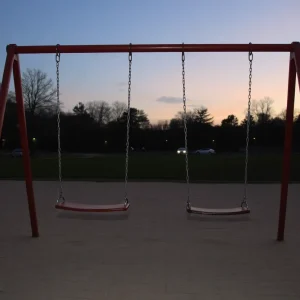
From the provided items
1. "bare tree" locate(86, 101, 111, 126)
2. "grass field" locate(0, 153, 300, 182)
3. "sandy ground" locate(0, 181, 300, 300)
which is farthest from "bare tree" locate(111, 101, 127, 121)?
"sandy ground" locate(0, 181, 300, 300)

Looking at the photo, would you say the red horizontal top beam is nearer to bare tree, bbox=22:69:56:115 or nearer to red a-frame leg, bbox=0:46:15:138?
red a-frame leg, bbox=0:46:15:138

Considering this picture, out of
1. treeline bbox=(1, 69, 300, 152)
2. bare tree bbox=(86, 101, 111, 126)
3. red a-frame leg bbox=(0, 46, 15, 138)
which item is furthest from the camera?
bare tree bbox=(86, 101, 111, 126)

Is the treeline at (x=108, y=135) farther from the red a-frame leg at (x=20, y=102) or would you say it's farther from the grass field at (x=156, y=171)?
the red a-frame leg at (x=20, y=102)

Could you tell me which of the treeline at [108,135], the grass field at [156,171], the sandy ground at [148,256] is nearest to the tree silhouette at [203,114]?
the treeline at [108,135]

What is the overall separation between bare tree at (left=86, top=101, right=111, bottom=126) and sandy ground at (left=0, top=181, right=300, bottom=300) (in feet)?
191

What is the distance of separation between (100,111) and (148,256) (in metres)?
63.1

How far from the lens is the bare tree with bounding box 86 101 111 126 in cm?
6456

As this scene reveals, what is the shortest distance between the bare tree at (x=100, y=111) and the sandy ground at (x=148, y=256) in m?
58.1

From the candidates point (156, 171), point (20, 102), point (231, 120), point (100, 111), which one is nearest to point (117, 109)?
point (100, 111)

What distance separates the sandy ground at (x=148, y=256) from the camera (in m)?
3.02

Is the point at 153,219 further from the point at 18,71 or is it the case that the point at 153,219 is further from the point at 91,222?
the point at 18,71

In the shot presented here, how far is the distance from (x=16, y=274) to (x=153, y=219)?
2.79 meters

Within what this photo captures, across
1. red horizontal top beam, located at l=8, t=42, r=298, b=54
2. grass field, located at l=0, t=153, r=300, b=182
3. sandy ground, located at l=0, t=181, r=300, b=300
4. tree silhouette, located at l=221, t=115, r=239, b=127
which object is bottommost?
grass field, located at l=0, t=153, r=300, b=182

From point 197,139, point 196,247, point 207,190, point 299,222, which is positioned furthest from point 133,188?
point 197,139
